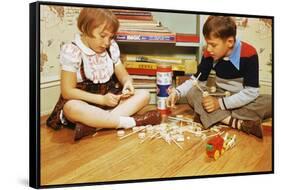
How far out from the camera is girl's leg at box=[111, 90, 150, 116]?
2.54 meters

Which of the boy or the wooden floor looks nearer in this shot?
the wooden floor

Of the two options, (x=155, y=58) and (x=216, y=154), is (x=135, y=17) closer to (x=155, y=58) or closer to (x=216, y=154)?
(x=155, y=58)

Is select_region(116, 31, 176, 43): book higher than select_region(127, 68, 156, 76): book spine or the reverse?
higher

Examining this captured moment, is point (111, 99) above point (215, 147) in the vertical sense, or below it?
above

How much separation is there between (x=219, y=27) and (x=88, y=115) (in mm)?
764

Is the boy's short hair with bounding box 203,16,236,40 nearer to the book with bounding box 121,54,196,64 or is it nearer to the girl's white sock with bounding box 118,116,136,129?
the book with bounding box 121,54,196,64

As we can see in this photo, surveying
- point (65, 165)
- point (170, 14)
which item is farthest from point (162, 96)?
point (65, 165)

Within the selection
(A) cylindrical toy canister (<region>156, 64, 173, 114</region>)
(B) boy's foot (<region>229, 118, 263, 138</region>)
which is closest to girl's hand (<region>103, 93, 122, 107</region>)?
(A) cylindrical toy canister (<region>156, 64, 173, 114</region>)

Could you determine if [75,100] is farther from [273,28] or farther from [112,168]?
[273,28]

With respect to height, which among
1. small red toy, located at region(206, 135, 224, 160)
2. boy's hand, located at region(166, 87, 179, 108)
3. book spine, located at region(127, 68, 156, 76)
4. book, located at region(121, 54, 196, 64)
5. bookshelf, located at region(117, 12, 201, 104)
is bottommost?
small red toy, located at region(206, 135, 224, 160)

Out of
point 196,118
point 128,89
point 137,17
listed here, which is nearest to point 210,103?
point 196,118

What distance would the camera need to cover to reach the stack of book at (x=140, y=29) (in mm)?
2529

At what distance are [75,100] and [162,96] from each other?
0.42 metres

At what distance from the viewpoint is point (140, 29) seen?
8.45 feet
